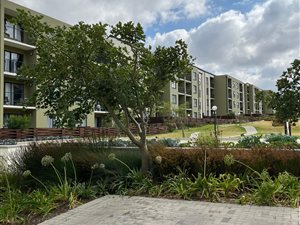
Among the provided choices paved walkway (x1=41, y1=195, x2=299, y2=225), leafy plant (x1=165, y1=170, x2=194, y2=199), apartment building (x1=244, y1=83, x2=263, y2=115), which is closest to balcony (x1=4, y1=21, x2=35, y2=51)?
leafy plant (x1=165, y1=170, x2=194, y2=199)

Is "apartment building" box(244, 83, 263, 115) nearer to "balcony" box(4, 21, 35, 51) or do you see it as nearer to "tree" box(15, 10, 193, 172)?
"balcony" box(4, 21, 35, 51)

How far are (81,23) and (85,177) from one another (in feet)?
12.3

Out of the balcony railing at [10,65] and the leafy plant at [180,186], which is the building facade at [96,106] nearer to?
the balcony railing at [10,65]

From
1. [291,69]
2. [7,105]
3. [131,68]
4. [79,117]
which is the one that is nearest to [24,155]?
[79,117]

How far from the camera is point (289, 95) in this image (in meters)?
9.67

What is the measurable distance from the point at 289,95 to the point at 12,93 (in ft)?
91.1

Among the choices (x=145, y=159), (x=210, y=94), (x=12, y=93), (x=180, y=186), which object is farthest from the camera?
(x=210, y=94)

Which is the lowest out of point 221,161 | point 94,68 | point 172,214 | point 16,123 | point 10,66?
point 172,214

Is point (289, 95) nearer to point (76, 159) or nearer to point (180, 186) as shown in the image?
point (180, 186)

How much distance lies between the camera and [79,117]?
7629 mm

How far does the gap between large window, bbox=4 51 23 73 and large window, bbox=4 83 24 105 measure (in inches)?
63.8

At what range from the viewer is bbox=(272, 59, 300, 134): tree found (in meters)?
9.60

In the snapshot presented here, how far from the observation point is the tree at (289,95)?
9602 millimetres

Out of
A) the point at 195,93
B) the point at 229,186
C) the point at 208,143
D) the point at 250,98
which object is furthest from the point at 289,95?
the point at 250,98
